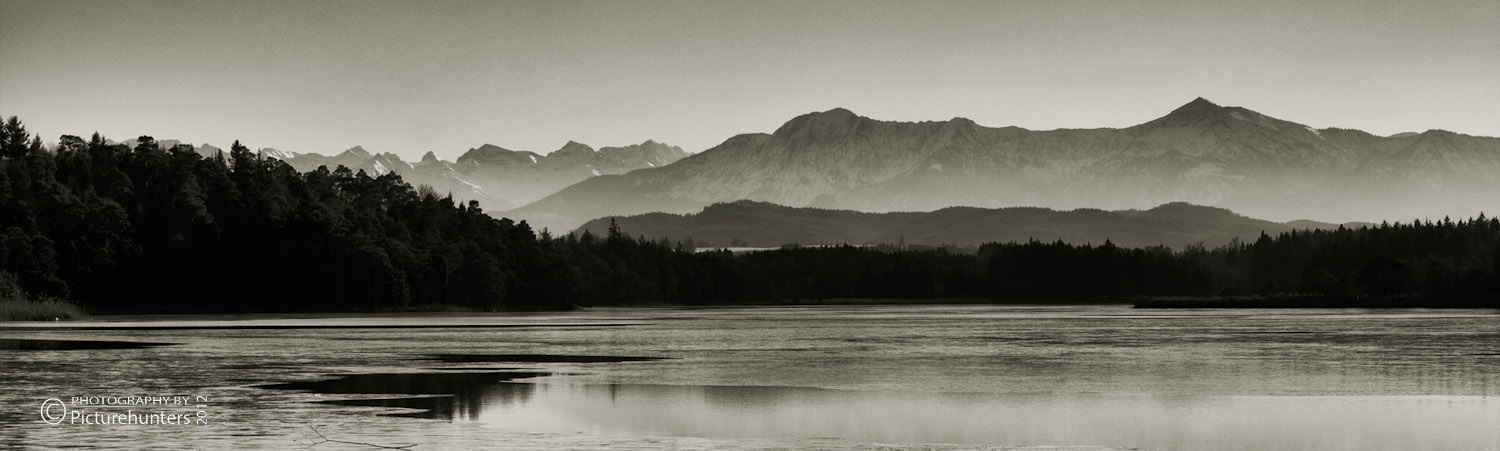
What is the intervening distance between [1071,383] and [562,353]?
950 inches

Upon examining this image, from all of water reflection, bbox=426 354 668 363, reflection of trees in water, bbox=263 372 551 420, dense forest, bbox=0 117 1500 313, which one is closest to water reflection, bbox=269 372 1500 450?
reflection of trees in water, bbox=263 372 551 420

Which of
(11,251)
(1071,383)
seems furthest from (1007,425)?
(11,251)

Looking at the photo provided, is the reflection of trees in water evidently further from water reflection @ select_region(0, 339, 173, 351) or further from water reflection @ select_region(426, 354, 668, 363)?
water reflection @ select_region(0, 339, 173, 351)

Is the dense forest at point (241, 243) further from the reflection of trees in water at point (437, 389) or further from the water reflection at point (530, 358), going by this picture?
the reflection of trees in water at point (437, 389)

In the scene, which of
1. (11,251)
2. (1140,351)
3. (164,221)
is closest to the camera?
(1140,351)

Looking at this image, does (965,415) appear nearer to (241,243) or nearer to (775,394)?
(775,394)

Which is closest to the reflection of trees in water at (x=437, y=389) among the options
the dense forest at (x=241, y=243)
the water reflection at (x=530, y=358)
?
the water reflection at (x=530, y=358)

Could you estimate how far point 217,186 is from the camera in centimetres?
15338

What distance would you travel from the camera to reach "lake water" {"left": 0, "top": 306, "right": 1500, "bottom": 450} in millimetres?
28141

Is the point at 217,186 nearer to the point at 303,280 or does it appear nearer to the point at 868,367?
the point at 303,280

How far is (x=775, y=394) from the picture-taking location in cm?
3822

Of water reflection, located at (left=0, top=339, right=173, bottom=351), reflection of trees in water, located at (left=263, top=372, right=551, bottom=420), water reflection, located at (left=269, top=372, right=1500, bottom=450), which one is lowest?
water reflection, located at (left=269, top=372, right=1500, bottom=450)

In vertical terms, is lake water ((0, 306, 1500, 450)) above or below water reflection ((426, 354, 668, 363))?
below

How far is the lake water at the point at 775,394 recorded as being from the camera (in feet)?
92.3
